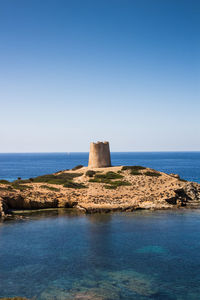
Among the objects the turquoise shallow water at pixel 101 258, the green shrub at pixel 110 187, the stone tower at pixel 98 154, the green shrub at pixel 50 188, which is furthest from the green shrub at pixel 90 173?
the turquoise shallow water at pixel 101 258

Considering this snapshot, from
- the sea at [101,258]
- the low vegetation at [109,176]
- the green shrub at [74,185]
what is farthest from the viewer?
the low vegetation at [109,176]

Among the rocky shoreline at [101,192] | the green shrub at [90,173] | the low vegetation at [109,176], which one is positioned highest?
the green shrub at [90,173]

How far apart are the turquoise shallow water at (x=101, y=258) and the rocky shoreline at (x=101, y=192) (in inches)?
215

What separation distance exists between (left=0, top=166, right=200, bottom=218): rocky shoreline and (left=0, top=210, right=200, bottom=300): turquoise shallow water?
215 inches

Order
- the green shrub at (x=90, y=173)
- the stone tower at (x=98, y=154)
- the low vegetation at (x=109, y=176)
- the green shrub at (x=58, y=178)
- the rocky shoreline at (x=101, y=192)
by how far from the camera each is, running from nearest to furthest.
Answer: the rocky shoreline at (x=101, y=192), the green shrub at (x=58, y=178), the low vegetation at (x=109, y=176), the green shrub at (x=90, y=173), the stone tower at (x=98, y=154)

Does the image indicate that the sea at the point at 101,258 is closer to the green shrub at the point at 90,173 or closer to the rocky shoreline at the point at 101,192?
the rocky shoreline at the point at 101,192

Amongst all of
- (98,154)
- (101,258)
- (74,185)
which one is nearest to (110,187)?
(74,185)

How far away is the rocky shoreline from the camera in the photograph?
124 ft

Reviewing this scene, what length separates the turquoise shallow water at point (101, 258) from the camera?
16062mm

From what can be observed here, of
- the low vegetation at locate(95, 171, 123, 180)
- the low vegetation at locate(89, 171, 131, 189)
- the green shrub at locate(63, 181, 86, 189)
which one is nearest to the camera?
the green shrub at locate(63, 181, 86, 189)

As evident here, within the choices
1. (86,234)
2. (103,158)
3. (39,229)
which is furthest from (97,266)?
(103,158)

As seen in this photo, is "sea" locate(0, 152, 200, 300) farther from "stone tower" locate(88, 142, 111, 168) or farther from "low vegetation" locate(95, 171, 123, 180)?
"stone tower" locate(88, 142, 111, 168)

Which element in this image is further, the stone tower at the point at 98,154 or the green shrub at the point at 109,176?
the stone tower at the point at 98,154

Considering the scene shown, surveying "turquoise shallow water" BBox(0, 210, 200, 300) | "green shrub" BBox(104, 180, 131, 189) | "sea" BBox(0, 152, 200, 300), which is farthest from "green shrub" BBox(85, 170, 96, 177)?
"turquoise shallow water" BBox(0, 210, 200, 300)
